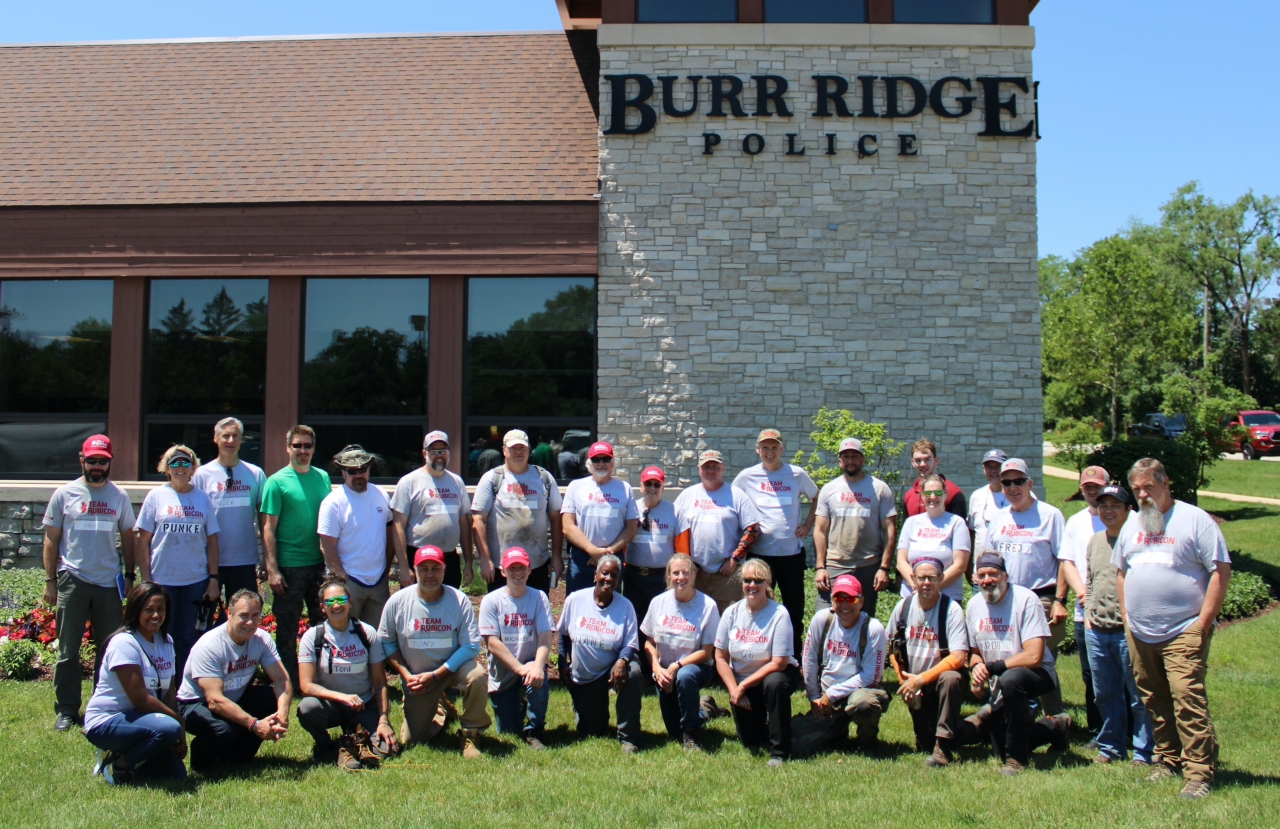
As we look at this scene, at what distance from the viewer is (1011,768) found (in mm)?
5398

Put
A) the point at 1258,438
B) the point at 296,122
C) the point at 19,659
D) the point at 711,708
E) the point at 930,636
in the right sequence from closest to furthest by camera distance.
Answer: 1. the point at 930,636
2. the point at 711,708
3. the point at 19,659
4. the point at 296,122
5. the point at 1258,438

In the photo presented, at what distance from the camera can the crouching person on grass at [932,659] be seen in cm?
563

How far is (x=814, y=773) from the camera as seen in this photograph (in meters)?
5.39

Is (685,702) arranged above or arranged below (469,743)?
above

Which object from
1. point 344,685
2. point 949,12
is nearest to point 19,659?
point 344,685

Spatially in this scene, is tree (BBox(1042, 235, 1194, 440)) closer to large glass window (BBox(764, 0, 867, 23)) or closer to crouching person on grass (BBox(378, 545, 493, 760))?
large glass window (BBox(764, 0, 867, 23))

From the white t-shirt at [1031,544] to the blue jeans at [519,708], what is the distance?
3.11 meters

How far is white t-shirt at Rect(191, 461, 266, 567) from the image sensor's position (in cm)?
669

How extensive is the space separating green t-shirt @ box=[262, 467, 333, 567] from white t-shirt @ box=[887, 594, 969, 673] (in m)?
4.01

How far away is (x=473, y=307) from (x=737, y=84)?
4093 mm

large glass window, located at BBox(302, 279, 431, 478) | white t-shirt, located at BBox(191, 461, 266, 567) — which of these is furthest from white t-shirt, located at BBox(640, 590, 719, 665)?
large glass window, located at BBox(302, 279, 431, 478)

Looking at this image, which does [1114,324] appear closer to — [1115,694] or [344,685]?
[1115,694]

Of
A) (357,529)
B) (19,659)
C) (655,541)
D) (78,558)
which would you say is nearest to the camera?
(78,558)

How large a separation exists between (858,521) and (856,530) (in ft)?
0.21
